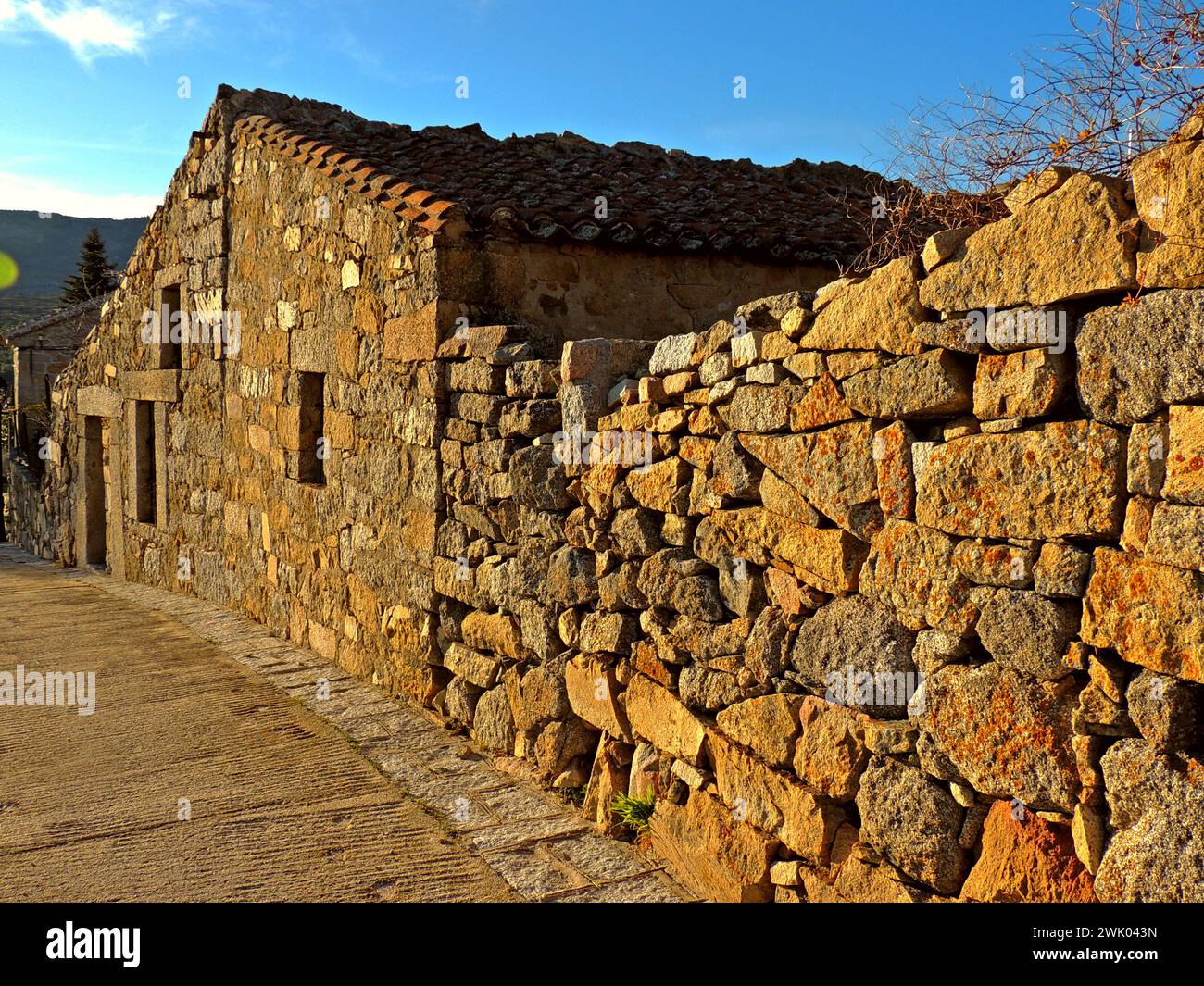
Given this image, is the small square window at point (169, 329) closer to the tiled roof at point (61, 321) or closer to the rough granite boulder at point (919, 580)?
the rough granite boulder at point (919, 580)

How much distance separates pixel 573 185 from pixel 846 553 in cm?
444

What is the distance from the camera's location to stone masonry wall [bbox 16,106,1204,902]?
6.95ft

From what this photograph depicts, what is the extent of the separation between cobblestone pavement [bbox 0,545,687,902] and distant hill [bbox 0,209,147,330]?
223 ft

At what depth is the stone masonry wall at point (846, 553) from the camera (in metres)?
2.12

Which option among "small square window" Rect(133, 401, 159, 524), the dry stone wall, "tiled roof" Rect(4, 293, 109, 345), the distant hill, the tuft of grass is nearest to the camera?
the dry stone wall

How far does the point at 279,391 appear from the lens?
23.5ft

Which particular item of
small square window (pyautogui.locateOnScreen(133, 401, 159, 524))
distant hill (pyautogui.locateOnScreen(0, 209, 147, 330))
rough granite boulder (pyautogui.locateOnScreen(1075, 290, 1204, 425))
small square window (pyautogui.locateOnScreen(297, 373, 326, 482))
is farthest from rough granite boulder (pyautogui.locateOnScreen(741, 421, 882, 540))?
distant hill (pyautogui.locateOnScreen(0, 209, 147, 330))

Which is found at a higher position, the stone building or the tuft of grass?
the stone building

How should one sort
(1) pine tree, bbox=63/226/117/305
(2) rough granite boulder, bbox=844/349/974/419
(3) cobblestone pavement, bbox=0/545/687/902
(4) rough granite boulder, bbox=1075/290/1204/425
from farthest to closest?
(1) pine tree, bbox=63/226/117/305, (3) cobblestone pavement, bbox=0/545/687/902, (2) rough granite boulder, bbox=844/349/974/419, (4) rough granite boulder, bbox=1075/290/1204/425

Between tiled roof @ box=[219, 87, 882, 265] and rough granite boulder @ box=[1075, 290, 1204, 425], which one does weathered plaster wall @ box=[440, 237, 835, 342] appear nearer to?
tiled roof @ box=[219, 87, 882, 265]

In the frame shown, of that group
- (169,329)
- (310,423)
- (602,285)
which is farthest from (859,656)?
(169,329)

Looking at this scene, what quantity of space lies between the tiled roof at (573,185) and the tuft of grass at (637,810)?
9.60 feet

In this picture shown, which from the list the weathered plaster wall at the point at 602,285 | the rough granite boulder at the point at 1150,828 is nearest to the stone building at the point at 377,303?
the weathered plaster wall at the point at 602,285

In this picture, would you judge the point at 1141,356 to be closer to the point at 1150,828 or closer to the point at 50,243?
the point at 1150,828
